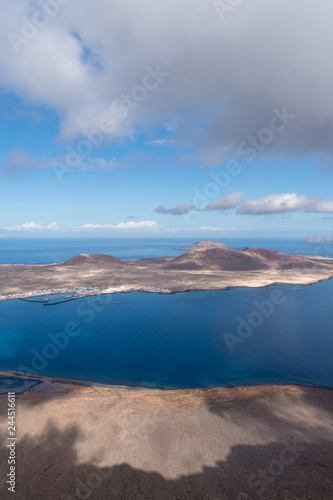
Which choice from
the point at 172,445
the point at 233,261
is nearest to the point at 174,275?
the point at 233,261

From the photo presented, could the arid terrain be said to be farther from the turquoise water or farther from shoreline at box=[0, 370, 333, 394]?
the turquoise water

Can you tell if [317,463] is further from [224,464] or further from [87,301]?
[87,301]

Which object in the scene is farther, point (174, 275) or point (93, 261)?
point (93, 261)

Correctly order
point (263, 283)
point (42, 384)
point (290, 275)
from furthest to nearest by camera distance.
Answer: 1. point (290, 275)
2. point (263, 283)
3. point (42, 384)

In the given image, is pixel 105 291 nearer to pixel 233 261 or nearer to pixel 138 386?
pixel 138 386

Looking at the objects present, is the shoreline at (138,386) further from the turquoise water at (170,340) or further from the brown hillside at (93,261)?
the brown hillside at (93,261)

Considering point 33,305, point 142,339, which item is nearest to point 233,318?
point 142,339
